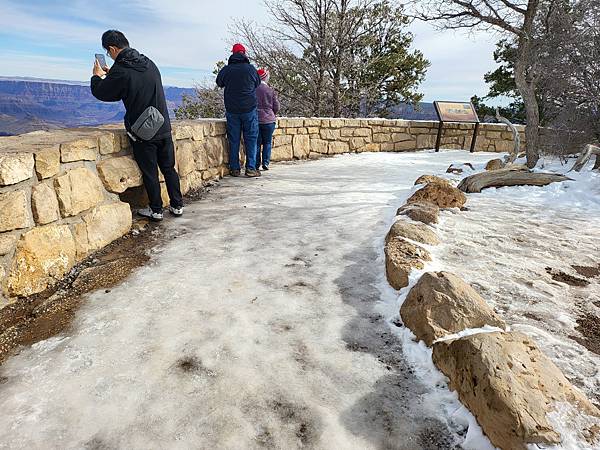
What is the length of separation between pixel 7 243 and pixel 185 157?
2.84 metres

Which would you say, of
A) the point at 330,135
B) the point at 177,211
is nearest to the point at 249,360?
the point at 177,211

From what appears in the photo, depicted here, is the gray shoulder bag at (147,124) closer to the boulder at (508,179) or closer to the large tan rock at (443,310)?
the large tan rock at (443,310)

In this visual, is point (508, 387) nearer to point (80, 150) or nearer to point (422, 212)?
point (422, 212)

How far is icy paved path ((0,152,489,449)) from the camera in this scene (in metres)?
1.55

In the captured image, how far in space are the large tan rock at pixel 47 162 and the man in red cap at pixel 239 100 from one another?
3392 millimetres

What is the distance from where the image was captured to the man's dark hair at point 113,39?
3.29 m

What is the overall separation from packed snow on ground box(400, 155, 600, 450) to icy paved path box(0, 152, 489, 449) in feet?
2.39

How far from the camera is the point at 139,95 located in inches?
137

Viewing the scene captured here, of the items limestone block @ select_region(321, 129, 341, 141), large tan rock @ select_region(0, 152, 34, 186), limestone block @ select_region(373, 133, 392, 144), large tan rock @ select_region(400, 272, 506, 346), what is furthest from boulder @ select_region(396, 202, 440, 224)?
limestone block @ select_region(373, 133, 392, 144)

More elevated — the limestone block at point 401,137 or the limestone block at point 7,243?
the limestone block at point 401,137

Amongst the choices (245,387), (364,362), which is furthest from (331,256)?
(245,387)

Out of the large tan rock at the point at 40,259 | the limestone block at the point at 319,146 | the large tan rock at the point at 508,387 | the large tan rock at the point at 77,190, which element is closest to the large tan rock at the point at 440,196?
the large tan rock at the point at 508,387

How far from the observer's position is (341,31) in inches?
515

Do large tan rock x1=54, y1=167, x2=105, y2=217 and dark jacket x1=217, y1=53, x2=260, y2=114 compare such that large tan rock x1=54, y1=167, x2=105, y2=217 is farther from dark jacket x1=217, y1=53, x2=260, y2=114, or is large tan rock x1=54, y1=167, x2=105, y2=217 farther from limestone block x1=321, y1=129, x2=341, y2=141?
limestone block x1=321, y1=129, x2=341, y2=141
